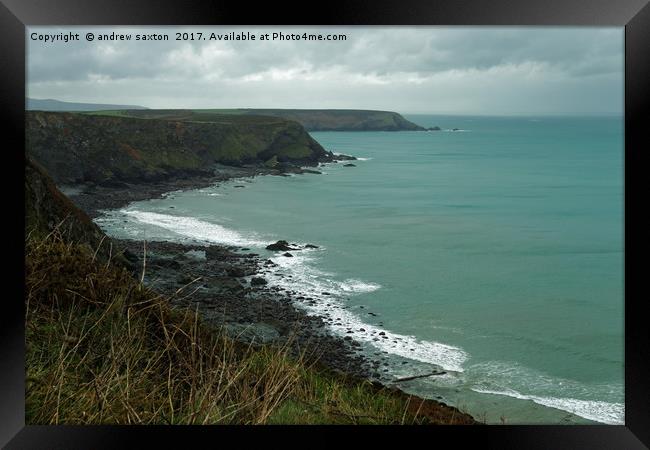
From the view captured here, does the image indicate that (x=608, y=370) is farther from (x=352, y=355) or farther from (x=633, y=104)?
(x=633, y=104)

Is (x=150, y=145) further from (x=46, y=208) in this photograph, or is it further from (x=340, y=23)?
(x=340, y=23)

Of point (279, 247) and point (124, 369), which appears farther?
point (279, 247)

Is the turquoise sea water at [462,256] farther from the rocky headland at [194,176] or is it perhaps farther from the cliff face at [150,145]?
the cliff face at [150,145]

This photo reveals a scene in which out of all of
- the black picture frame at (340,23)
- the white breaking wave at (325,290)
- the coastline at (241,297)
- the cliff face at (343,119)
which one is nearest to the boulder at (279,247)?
the white breaking wave at (325,290)

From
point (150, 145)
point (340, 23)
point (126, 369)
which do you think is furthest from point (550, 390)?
point (150, 145)

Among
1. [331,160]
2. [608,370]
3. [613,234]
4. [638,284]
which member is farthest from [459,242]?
[638,284]

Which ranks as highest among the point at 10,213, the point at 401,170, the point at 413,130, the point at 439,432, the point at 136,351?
the point at 413,130
